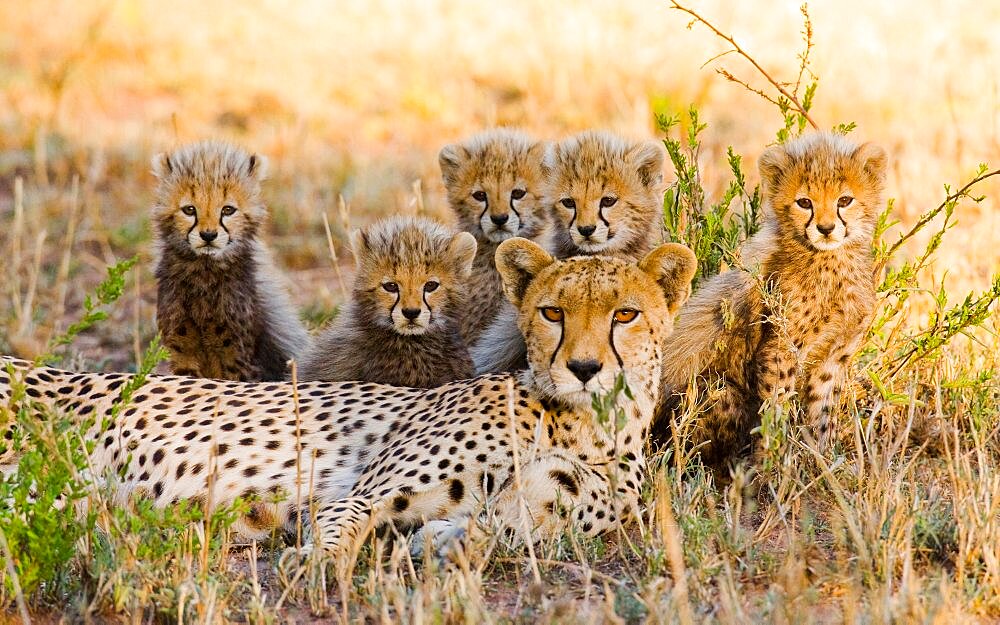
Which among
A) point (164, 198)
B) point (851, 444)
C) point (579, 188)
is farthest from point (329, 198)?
point (851, 444)

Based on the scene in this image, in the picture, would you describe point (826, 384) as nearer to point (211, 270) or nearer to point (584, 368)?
point (584, 368)

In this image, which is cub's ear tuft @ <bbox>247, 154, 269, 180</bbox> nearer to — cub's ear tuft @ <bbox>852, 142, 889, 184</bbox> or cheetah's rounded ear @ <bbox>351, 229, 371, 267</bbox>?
cheetah's rounded ear @ <bbox>351, 229, 371, 267</bbox>

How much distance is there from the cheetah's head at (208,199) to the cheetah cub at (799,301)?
5.53ft

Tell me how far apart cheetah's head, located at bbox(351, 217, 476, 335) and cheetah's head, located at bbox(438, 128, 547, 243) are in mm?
360

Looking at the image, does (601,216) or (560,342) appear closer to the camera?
(560,342)

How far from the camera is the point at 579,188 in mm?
4523

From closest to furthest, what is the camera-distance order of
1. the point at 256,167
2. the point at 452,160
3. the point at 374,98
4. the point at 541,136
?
the point at 256,167, the point at 452,160, the point at 541,136, the point at 374,98

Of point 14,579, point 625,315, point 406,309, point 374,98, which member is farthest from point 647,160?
point 374,98

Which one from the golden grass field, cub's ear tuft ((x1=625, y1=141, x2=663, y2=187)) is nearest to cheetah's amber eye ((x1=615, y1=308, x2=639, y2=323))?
the golden grass field

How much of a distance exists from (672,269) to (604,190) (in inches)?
38.9

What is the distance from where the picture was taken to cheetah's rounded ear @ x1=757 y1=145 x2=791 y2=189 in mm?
4070

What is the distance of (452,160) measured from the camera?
5.18 m

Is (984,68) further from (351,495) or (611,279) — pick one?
(351,495)

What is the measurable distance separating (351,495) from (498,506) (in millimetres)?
403
